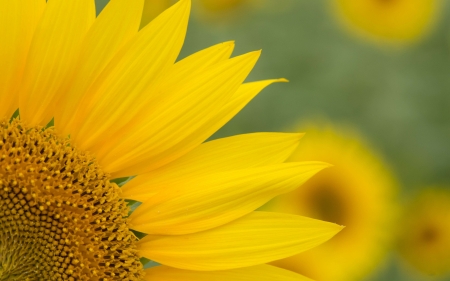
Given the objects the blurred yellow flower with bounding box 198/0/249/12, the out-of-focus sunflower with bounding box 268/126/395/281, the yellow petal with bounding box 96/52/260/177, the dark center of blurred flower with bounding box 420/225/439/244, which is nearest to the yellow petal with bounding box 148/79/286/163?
the yellow petal with bounding box 96/52/260/177

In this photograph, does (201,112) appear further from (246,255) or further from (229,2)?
(229,2)

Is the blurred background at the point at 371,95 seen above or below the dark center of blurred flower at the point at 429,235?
above

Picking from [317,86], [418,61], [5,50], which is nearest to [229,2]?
[317,86]

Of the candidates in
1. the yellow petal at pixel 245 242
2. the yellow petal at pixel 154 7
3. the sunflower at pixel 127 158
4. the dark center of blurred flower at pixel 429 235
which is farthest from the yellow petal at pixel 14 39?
the dark center of blurred flower at pixel 429 235

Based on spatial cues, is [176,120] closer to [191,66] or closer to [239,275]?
[191,66]

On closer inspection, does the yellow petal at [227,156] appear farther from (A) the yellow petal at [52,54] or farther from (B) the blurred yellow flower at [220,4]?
(B) the blurred yellow flower at [220,4]

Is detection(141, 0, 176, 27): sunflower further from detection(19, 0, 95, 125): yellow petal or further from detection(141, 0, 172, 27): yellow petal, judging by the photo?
detection(19, 0, 95, 125): yellow petal
